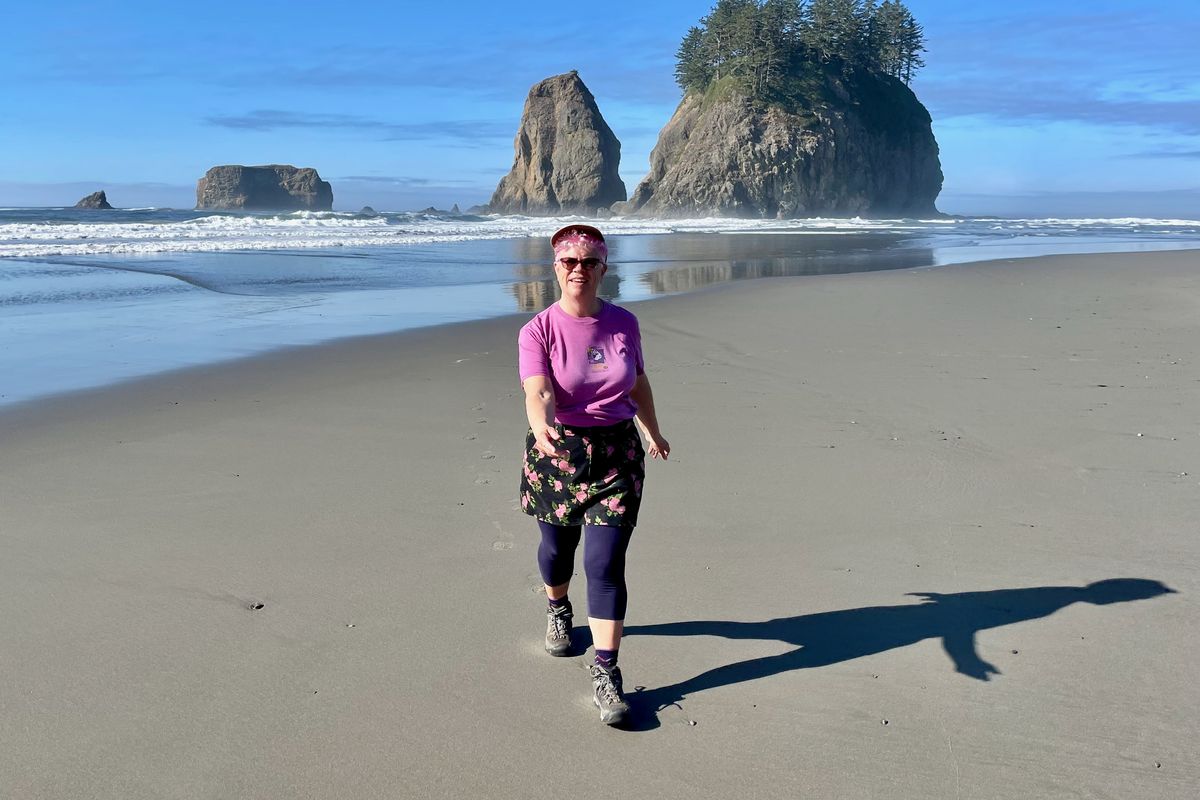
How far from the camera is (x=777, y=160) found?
7325cm

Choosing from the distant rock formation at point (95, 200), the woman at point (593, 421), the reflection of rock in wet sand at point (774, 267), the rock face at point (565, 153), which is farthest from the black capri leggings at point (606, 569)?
the distant rock formation at point (95, 200)

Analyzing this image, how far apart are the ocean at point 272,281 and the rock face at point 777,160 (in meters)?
41.2

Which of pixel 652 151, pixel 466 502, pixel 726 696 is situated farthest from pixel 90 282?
pixel 652 151

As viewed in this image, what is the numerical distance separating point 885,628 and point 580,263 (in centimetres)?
182

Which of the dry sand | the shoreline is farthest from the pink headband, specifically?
the shoreline

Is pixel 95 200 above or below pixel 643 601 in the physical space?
above

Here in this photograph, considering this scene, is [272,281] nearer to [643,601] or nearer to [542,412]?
[643,601]

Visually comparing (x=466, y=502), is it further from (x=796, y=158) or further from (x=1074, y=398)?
(x=796, y=158)

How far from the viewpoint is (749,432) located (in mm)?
6074

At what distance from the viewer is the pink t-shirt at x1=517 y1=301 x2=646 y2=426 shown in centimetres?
293

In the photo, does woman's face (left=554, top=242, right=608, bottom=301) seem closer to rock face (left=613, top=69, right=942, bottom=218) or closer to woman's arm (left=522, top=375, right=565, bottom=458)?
woman's arm (left=522, top=375, right=565, bottom=458)

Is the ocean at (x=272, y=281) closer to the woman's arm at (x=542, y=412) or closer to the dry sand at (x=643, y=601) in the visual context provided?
the dry sand at (x=643, y=601)

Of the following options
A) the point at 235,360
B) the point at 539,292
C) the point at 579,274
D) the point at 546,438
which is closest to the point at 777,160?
the point at 539,292

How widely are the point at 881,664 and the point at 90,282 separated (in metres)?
Result: 16.4
